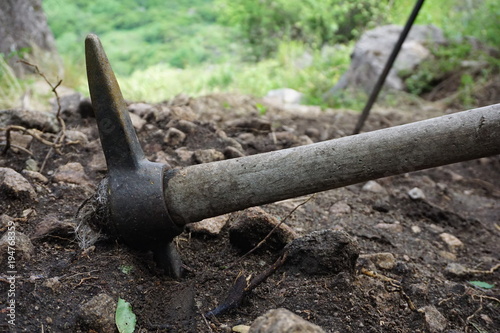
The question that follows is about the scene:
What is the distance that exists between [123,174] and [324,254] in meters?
0.75

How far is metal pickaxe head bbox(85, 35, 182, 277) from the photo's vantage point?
57.8 inches

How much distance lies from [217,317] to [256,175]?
48 centimetres

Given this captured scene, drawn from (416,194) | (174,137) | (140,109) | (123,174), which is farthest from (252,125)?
(123,174)

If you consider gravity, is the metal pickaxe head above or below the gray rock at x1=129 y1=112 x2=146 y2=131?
above

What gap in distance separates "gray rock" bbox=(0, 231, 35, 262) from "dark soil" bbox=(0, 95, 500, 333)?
3 cm

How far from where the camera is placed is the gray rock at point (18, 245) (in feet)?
4.97

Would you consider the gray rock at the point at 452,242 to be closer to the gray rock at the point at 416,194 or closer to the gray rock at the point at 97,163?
the gray rock at the point at 416,194

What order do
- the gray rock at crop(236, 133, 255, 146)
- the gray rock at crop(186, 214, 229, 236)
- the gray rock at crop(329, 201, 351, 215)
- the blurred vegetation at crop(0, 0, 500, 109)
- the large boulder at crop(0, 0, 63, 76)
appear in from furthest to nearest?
the blurred vegetation at crop(0, 0, 500, 109)
the large boulder at crop(0, 0, 63, 76)
the gray rock at crop(236, 133, 255, 146)
the gray rock at crop(329, 201, 351, 215)
the gray rock at crop(186, 214, 229, 236)

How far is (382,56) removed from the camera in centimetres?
630

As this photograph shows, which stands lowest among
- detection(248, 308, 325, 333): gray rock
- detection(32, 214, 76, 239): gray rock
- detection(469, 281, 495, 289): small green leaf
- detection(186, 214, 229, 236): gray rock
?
detection(469, 281, 495, 289): small green leaf

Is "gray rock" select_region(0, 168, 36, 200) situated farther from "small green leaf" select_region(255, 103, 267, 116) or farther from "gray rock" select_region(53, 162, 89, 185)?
"small green leaf" select_region(255, 103, 267, 116)

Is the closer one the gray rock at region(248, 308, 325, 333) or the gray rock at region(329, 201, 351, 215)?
the gray rock at region(248, 308, 325, 333)

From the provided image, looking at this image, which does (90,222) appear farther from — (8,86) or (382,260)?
(8,86)

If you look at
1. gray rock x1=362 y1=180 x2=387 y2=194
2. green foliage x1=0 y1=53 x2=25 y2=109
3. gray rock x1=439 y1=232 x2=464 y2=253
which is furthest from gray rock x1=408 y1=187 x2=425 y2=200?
green foliage x1=0 y1=53 x2=25 y2=109
